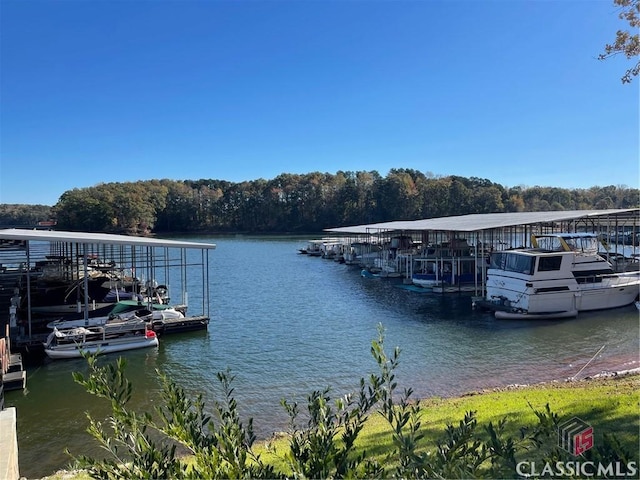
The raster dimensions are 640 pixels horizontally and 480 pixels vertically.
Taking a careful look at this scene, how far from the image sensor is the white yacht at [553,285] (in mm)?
22219

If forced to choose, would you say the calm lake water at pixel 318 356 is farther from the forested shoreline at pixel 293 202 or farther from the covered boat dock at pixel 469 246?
the forested shoreline at pixel 293 202

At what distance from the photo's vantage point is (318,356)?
17.0 meters

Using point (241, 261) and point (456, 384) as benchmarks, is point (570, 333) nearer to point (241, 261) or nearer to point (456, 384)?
point (456, 384)

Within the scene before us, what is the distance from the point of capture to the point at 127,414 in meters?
3.16

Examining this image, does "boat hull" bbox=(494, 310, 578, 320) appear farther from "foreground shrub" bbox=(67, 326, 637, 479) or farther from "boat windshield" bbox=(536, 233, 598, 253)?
"foreground shrub" bbox=(67, 326, 637, 479)

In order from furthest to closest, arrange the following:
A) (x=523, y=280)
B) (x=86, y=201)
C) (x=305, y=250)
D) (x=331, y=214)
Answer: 1. (x=331, y=214)
2. (x=86, y=201)
3. (x=305, y=250)
4. (x=523, y=280)

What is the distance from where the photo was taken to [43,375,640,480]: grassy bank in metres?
7.36

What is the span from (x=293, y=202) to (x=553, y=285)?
9755 centimetres

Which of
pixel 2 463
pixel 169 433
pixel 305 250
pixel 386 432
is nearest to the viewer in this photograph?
pixel 169 433

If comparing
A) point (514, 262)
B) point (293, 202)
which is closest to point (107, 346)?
point (514, 262)

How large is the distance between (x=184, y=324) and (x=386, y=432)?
13648mm

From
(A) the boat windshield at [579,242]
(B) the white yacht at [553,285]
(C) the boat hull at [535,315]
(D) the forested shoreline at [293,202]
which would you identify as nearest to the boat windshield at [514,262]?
(B) the white yacht at [553,285]

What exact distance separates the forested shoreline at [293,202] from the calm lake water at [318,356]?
3042 inches

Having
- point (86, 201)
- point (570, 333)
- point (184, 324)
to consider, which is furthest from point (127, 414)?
point (86, 201)
